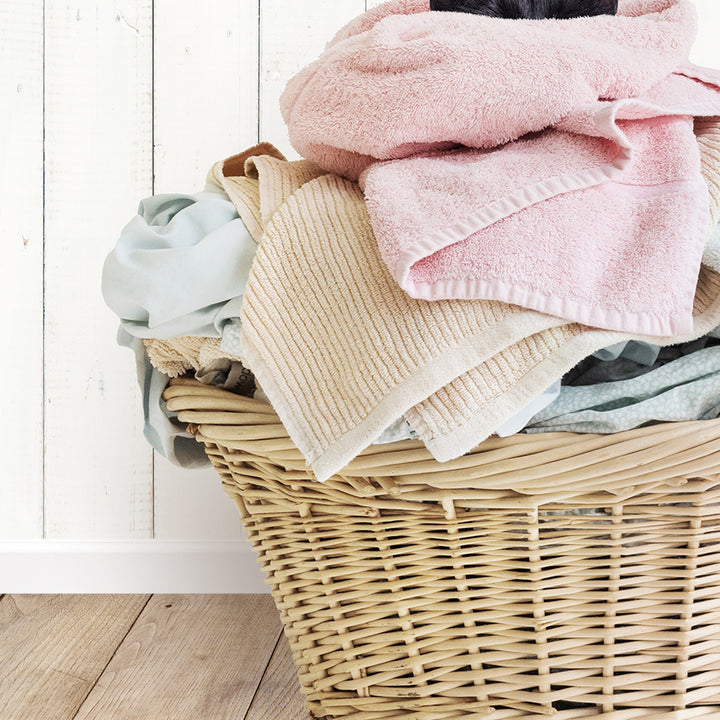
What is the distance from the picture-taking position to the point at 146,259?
1.93ft

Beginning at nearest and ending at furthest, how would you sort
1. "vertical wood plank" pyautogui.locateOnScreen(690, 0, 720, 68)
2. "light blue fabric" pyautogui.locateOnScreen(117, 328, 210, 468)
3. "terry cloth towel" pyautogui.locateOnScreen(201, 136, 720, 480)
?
1. "terry cloth towel" pyautogui.locateOnScreen(201, 136, 720, 480)
2. "light blue fabric" pyautogui.locateOnScreen(117, 328, 210, 468)
3. "vertical wood plank" pyautogui.locateOnScreen(690, 0, 720, 68)

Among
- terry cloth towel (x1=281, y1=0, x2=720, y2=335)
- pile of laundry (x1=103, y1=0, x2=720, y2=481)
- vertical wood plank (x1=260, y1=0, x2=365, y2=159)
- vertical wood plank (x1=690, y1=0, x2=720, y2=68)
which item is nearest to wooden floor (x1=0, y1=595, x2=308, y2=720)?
pile of laundry (x1=103, y1=0, x2=720, y2=481)

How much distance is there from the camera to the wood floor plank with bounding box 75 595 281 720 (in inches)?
32.0

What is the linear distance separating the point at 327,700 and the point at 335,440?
0.93 ft

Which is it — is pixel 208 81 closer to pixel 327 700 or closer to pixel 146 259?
pixel 146 259

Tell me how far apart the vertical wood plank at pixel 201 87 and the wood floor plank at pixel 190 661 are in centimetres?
58

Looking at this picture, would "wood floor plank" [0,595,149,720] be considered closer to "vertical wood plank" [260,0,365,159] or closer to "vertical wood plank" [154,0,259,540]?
"vertical wood plank" [154,0,259,540]

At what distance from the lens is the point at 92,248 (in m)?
1.07

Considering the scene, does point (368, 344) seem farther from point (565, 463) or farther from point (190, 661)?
point (190, 661)

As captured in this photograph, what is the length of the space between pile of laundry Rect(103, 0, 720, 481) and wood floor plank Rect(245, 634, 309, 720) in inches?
14.4

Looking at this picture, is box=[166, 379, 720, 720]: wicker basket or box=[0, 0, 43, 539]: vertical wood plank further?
box=[0, 0, 43, 539]: vertical wood plank

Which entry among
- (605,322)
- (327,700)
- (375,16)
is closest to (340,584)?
(327,700)

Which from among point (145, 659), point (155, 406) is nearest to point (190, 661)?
point (145, 659)

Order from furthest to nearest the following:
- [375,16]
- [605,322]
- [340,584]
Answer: [375,16] → [340,584] → [605,322]
